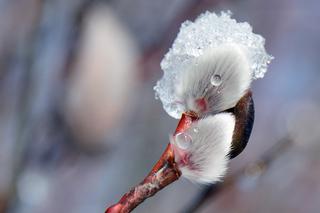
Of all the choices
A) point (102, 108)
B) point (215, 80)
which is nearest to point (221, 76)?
point (215, 80)

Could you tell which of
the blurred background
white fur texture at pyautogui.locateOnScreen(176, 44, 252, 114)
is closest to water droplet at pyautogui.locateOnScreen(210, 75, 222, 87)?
white fur texture at pyautogui.locateOnScreen(176, 44, 252, 114)

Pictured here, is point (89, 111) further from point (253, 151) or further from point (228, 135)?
point (253, 151)

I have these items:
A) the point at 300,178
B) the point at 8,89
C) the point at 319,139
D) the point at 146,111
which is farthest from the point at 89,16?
the point at 300,178

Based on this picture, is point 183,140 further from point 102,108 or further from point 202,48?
point 102,108

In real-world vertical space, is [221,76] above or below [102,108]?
above

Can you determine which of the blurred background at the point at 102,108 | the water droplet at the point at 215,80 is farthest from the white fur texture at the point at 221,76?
the blurred background at the point at 102,108

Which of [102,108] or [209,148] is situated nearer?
[209,148]
